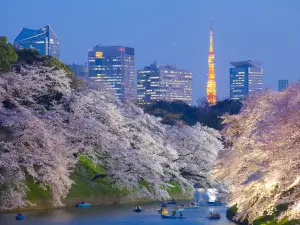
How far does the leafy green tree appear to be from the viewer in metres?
47.0

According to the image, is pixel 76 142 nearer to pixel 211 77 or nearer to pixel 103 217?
pixel 103 217

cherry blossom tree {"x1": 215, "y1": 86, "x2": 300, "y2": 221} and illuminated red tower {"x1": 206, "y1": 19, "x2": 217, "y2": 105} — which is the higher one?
illuminated red tower {"x1": 206, "y1": 19, "x2": 217, "y2": 105}

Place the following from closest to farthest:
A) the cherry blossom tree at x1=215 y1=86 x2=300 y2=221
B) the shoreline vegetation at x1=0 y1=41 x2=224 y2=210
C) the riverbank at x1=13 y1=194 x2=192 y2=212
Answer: the cherry blossom tree at x1=215 y1=86 x2=300 y2=221 < the shoreline vegetation at x1=0 y1=41 x2=224 y2=210 < the riverbank at x1=13 y1=194 x2=192 y2=212

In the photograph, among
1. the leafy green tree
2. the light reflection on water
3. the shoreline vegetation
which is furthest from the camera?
the leafy green tree

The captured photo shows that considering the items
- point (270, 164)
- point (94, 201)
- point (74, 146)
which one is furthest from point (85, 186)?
point (270, 164)

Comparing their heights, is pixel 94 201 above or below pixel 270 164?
below

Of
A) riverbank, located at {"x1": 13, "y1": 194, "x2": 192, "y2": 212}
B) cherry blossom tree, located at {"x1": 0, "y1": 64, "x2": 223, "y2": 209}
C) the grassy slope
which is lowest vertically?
riverbank, located at {"x1": 13, "y1": 194, "x2": 192, "y2": 212}

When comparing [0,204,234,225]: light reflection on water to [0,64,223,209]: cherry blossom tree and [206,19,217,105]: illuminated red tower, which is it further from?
[206,19,217,105]: illuminated red tower

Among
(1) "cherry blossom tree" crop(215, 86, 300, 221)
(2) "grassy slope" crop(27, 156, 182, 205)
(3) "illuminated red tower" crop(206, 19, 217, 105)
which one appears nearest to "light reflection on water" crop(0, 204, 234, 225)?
(2) "grassy slope" crop(27, 156, 182, 205)

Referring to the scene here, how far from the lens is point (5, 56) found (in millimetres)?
47219

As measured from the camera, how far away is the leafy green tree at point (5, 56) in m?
47.0

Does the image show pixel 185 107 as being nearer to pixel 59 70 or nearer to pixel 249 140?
pixel 59 70

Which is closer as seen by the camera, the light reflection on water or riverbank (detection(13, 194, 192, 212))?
the light reflection on water

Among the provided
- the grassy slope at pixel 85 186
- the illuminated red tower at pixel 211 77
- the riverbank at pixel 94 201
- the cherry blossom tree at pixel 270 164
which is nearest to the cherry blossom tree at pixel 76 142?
the grassy slope at pixel 85 186
